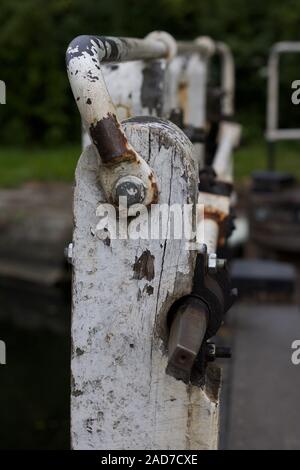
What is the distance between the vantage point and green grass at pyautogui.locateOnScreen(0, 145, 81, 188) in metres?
9.48

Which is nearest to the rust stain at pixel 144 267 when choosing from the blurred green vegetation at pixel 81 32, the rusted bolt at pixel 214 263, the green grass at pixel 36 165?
the rusted bolt at pixel 214 263

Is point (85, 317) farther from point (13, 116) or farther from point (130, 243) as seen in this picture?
point (13, 116)

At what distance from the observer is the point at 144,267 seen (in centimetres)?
134

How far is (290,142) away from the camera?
479 inches

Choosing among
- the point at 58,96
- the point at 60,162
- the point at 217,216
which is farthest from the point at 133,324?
the point at 58,96

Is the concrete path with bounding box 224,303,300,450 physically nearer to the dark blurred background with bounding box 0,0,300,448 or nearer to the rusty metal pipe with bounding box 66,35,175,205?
the rusty metal pipe with bounding box 66,35,175,205

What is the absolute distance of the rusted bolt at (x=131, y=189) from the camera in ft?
4.19

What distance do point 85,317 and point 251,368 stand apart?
8.42 feet

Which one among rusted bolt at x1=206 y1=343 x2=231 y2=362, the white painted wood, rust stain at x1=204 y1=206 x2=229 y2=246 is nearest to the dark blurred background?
rust stain at x1=204 y1=206 x2=229 y2=246

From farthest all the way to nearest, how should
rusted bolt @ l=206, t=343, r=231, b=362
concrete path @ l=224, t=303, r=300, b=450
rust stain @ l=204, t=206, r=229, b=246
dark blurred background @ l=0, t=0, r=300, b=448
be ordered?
dark blurred background @ l=0, t=0, r=300, b=448 < concrete path @ l=224, t=303, r=300, b=450 < rust stain @ l=204, t=206, r=229, b=246 < rusted bolt @ l=206, t=343, r=231, b=362

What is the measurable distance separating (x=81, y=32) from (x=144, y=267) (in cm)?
1261

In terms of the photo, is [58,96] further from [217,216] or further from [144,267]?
[144,267]
